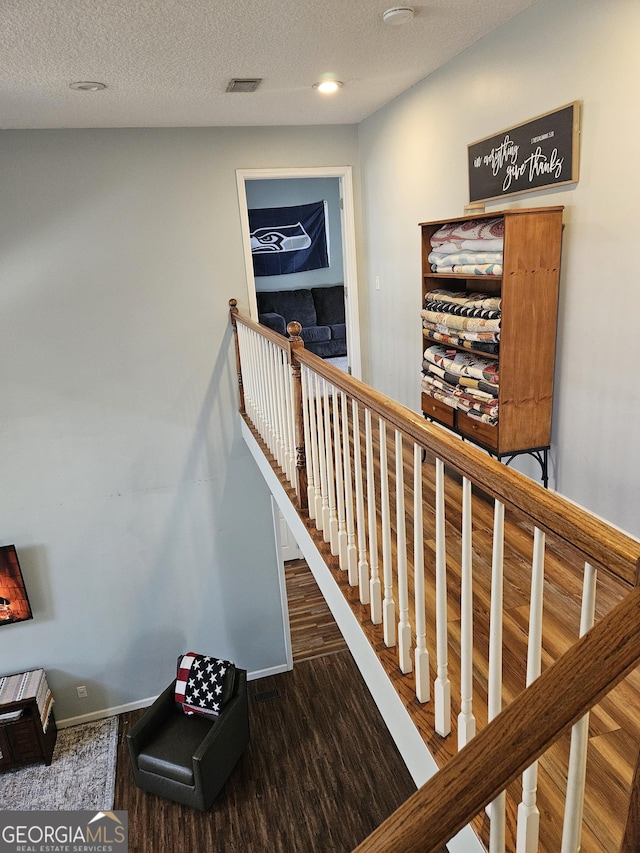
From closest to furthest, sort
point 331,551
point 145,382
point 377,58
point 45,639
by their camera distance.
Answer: point 331,551 < point 377,58 < point 145,382 < point 45,639

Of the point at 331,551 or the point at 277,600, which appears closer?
the point at 331,551

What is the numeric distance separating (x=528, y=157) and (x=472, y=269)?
547 millimetres

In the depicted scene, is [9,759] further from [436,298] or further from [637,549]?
[637,549]

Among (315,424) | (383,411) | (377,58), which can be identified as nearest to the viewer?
(383,411)

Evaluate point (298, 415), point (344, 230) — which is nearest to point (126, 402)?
point (344, 230)

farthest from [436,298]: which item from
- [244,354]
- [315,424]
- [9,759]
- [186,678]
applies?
[9,759]

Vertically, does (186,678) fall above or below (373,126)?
below

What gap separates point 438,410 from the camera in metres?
3.43

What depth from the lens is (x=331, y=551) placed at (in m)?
2.47

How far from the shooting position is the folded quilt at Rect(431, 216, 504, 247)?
105 inches

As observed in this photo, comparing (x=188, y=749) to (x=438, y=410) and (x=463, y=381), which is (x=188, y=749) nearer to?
(x=438, y=410)

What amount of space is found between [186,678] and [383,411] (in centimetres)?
404

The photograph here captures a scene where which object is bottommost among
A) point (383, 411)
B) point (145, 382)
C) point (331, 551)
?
point (331, 551)

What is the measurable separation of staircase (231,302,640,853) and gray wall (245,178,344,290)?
17.9 ft
